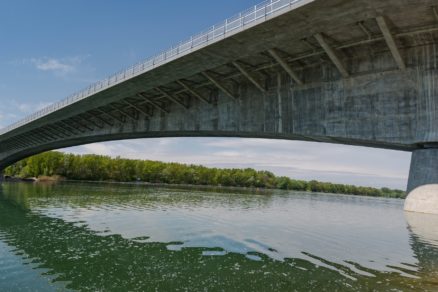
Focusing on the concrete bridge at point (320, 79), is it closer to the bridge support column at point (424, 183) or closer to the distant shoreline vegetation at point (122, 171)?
the bridge support column at point (424, 183)

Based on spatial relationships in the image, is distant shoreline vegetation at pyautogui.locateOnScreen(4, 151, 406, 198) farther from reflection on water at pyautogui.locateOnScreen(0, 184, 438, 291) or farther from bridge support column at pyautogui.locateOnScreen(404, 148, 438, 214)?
bridge support column at pyautogui.locateOnScreen(404, 148, 438, 214)

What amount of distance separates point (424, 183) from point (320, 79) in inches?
390

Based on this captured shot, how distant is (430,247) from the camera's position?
17281mm

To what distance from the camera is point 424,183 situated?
20141 millimetres

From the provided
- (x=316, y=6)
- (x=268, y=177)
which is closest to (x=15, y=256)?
(x=316, y=6)

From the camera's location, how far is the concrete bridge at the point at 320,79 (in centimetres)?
1948

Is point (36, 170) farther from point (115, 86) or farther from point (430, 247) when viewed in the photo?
point (430, 247)

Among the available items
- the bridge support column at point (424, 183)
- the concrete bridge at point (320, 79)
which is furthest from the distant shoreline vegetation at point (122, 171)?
the bridge support column at point (424, 183)

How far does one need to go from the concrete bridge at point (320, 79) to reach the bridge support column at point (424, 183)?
6 centimetres

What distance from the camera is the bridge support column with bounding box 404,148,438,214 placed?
64.1 ft

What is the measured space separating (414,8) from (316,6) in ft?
16.7

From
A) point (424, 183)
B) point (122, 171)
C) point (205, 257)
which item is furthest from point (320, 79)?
point (122, 171)

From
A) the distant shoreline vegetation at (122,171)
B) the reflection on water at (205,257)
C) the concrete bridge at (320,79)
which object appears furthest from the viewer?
the distant shoreline vegetation at (122,171)

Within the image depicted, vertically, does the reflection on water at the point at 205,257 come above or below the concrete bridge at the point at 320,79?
below
